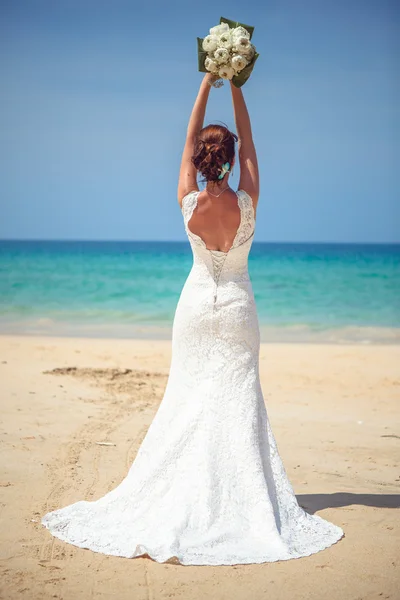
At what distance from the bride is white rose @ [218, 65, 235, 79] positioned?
0.16 m

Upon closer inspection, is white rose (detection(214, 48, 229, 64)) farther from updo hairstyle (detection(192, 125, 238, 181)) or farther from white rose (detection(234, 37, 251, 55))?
updo hairstyle (detection(192, 125, 238, 181))

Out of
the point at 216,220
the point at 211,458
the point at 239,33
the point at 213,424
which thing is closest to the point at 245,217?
the point at 216,220

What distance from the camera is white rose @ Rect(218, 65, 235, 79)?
14.9ft

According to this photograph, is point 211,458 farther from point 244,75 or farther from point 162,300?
point 162,300

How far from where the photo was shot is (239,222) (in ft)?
15.2

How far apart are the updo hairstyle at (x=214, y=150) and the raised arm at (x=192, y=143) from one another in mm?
122

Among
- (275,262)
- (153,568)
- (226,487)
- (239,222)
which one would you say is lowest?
(153,568)

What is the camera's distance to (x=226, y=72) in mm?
4551

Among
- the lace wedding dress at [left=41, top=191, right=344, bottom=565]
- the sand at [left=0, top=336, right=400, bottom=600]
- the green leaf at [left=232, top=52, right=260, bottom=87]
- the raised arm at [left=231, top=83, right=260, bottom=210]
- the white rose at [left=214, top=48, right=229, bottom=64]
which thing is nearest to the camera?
the sand at [left=0, top=336, right=400, bottom=600]

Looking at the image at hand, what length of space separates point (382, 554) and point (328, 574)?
529 millimetres

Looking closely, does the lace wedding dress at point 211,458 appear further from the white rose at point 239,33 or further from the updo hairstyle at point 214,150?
the white rose at point 239,33

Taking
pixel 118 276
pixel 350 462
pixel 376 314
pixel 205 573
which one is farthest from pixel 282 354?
pixel 118 276

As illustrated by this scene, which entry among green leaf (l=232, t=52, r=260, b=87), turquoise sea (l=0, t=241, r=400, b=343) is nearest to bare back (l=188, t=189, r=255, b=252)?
green leaf (l=232, t=52, r=260, b=87)

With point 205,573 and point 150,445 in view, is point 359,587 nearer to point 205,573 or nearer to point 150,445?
point 205,573
